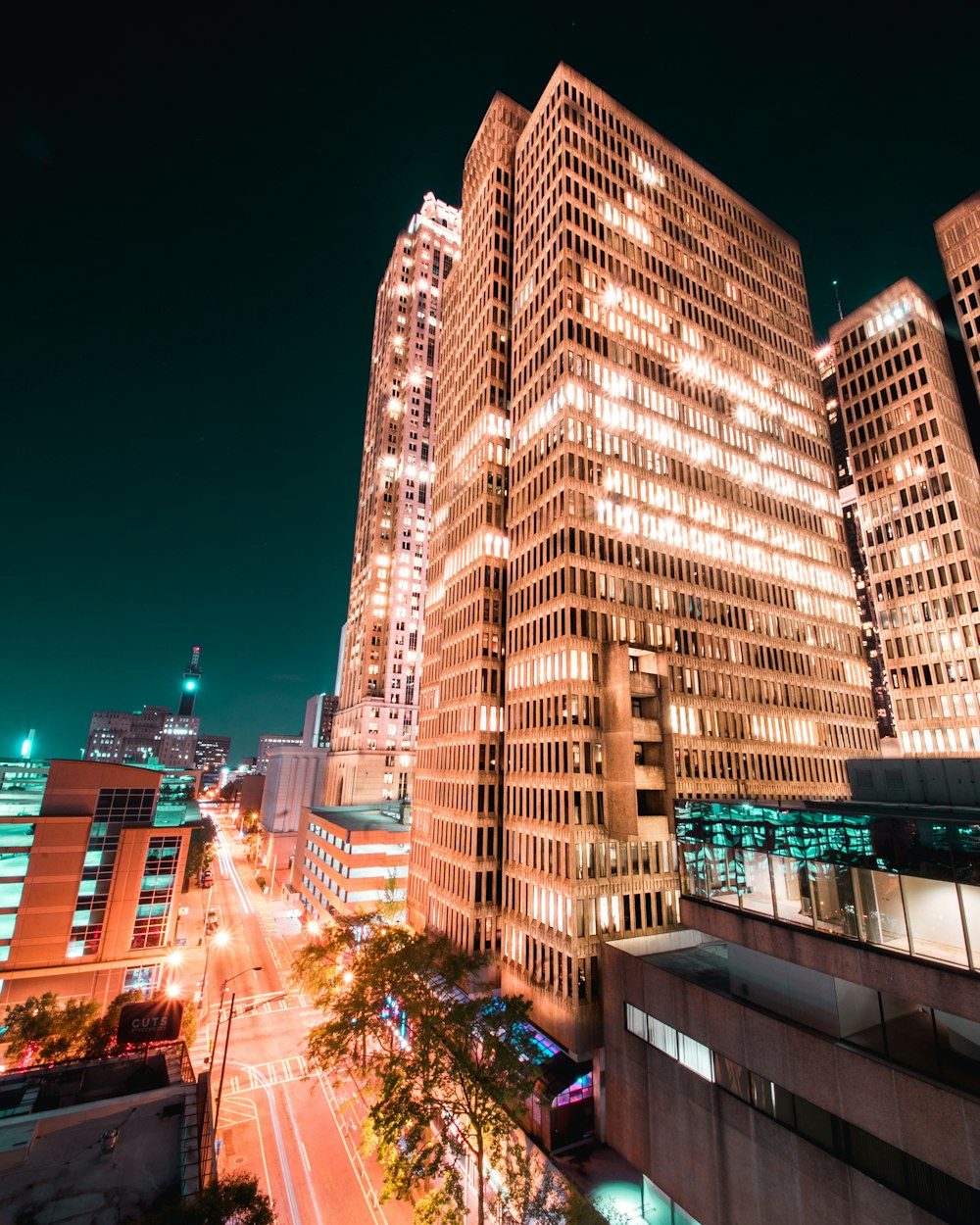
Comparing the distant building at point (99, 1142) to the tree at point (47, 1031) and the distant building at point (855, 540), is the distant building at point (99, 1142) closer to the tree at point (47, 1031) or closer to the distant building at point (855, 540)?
the tree at point (47, 1031)

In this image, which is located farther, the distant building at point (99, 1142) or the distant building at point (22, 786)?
the distant building at point (22, 786)

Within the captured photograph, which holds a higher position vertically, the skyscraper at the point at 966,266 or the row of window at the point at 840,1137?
the skyscraper at the point at 966,266

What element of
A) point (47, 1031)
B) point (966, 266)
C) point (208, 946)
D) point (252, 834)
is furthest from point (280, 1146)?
point (966, 266)

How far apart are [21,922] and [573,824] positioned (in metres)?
60.5

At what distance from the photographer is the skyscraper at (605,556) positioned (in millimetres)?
49625

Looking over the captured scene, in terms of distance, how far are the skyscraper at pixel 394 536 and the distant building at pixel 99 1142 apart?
328ft

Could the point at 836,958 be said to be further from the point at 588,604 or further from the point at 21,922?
the point at 21,922

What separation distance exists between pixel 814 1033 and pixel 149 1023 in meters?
39.0

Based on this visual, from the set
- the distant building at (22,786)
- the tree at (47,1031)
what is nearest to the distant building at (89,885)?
the distant building at (22,786)

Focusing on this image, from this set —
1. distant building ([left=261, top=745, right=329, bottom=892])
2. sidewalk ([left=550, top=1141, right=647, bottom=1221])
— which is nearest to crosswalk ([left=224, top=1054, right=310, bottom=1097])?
sidewalk ([left=550, top=1141, right=647, bottom=1221])

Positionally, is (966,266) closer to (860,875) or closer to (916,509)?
(916,509)

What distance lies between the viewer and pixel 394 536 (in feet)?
466

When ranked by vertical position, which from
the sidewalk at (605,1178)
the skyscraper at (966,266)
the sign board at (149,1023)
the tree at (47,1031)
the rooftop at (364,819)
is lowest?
the sidewalk at (605,1178)

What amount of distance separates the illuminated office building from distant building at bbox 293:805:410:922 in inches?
3079
